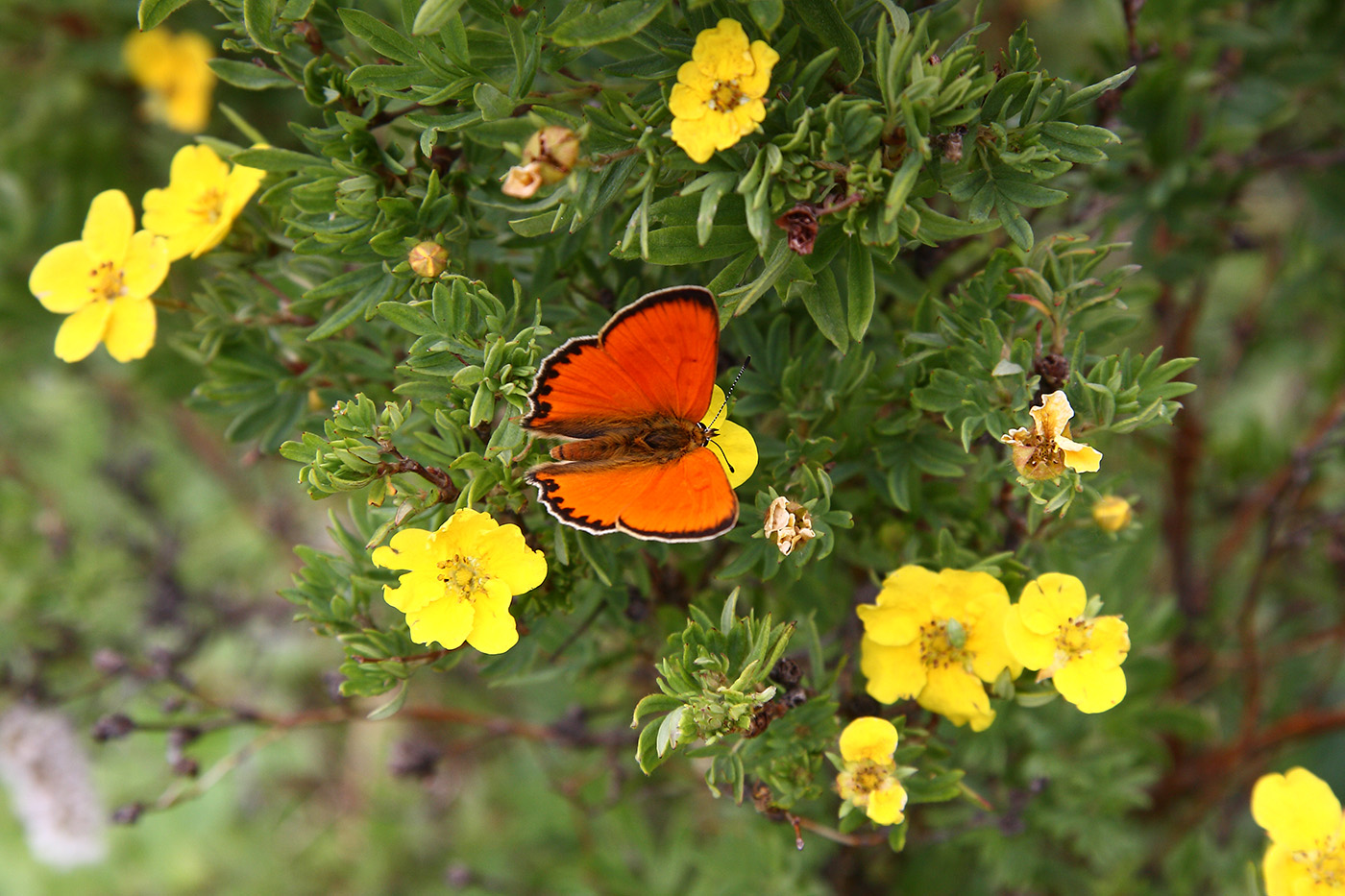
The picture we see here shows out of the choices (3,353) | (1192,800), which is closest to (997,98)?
(1192,800)

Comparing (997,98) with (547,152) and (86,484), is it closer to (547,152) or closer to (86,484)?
(547,152)

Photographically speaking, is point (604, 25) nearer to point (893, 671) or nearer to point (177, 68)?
point (893, 671)

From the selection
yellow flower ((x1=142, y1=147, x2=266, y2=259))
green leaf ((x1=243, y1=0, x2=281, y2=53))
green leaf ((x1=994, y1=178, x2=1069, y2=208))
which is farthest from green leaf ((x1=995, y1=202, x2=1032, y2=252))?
yellow flower ((x1=142, y1=147, x2=266, y2=259))

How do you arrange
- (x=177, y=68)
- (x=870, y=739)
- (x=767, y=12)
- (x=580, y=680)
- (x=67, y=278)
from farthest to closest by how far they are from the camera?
1. (x=177, y=68)
2. (x=580, y=680)
3. (x=67, y=278)
4. (x=870, y=739)
5. (x=767, y=12)

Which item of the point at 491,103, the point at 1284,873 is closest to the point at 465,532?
the point at 491,103

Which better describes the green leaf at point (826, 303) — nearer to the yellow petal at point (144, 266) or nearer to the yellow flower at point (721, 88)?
the yellow flower at point (721, 88)

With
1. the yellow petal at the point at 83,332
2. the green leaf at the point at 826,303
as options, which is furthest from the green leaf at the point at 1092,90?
the yellow petal at the point at 83,332
